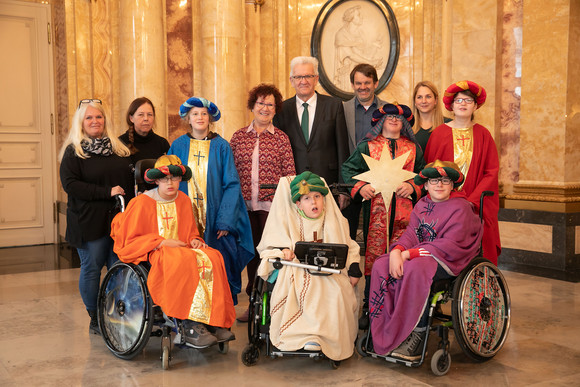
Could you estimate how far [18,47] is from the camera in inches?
319

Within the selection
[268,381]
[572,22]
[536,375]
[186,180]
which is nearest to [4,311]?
[186,180]

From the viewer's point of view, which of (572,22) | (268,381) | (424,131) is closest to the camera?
(268,381)

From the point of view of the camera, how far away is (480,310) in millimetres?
3748

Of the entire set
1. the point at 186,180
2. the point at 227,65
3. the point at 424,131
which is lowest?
the point at 186,180

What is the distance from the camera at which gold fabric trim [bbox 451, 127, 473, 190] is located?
443 centimetres

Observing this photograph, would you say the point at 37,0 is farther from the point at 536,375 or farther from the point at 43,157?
the point at 536,375

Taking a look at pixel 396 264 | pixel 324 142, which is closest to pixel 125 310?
pixel 396 264

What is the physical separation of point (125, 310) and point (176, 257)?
49cm

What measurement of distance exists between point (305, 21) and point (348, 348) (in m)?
5.87

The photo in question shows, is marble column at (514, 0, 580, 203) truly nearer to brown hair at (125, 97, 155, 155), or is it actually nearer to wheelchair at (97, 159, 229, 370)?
brown hair at (125, 97, 155, 155)

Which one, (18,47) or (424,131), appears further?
(18,47)

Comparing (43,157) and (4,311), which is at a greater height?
(43,157)

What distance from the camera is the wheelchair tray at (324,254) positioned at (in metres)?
3.67

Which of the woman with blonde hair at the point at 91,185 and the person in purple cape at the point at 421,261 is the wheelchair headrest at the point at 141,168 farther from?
the person in purple cape at the point at 421,261
